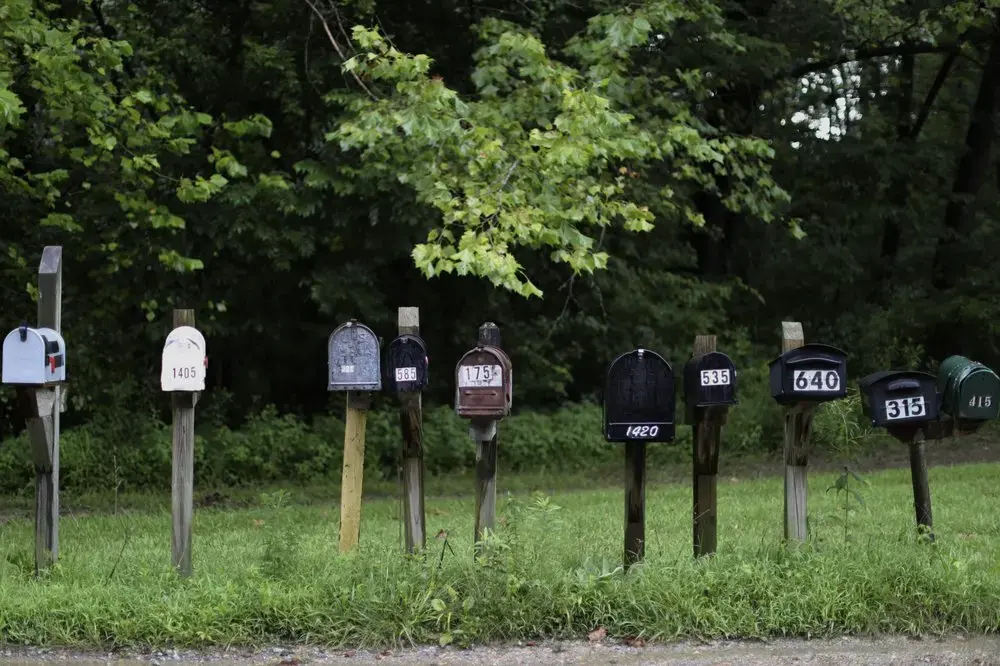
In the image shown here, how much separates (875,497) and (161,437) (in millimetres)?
7901

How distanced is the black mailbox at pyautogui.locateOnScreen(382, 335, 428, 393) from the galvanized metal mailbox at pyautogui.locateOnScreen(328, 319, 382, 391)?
124mm

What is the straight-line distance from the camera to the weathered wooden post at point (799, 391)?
5.58 metres

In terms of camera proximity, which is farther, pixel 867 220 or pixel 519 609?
pixel 867 220

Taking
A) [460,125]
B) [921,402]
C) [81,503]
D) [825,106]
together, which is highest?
[825,106]

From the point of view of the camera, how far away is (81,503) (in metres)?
11.2

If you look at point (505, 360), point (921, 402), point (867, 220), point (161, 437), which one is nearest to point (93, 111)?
point (161, 437)

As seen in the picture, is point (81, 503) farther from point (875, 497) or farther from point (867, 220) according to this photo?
point (867, 220)

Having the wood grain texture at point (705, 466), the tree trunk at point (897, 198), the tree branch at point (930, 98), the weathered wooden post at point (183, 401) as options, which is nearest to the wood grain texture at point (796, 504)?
the wood grain texture at point (705, 466)

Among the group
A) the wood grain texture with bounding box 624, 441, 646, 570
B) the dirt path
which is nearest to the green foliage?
the wood grain texture with bounding box 624, 441, 646, 570

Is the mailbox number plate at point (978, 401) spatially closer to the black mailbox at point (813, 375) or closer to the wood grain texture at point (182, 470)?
the black mailbox at point (813, 375)

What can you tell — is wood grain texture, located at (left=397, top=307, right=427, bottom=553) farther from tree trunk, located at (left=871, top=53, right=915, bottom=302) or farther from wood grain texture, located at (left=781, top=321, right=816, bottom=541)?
tree trunk, located at (left=871, top=53, right=915, bottom=302)

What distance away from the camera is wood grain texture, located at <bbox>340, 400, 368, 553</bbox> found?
6211 mm

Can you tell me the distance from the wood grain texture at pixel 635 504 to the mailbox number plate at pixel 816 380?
834 mm

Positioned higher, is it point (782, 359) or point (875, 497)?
point (782, 359)
